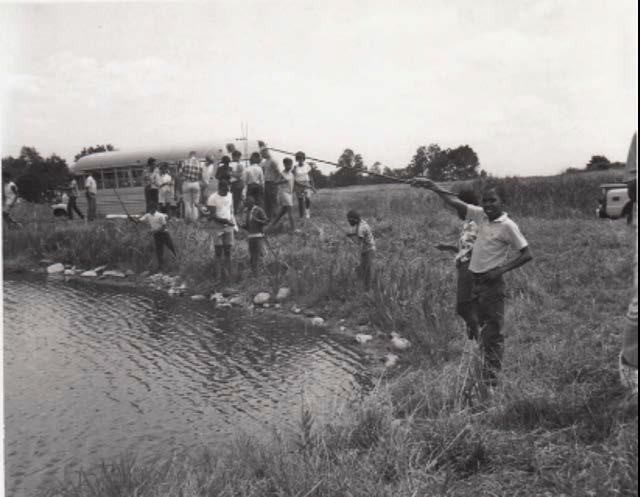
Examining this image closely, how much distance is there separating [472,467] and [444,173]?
632 inches

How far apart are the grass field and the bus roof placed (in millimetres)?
6408

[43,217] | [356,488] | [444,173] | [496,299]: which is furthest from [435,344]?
[43,217]

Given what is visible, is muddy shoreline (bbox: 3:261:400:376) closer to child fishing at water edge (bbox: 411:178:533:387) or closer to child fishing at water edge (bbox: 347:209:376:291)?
child fishing at water edge (bbox: 347:209:376:291)

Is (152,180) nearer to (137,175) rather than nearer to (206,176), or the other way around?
(206,176)

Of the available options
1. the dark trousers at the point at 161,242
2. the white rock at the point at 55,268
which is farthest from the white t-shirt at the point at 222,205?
the white rock at the point at 55,268

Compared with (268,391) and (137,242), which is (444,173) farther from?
(268,391)

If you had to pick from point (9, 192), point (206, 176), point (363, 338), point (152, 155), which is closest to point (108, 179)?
point (152, 155)

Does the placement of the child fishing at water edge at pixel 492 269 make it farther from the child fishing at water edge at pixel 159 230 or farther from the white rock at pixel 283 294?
the child fishing at water edge at pixel 159 230

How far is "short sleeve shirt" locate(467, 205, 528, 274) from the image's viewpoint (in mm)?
4715

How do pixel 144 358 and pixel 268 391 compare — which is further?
pixel 144 358

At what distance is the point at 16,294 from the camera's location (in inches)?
438

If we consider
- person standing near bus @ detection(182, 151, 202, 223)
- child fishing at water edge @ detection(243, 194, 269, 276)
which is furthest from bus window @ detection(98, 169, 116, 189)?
child fishing at water edge @ detection(243, 194, 269, 276)

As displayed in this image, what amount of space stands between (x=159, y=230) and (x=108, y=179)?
767 cm

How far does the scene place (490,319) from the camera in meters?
4.90
